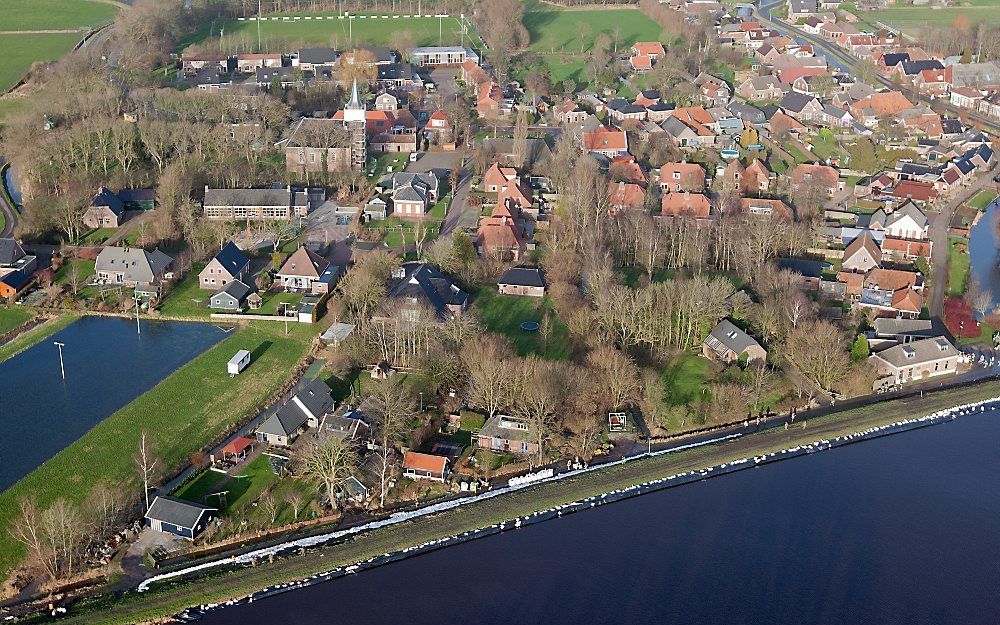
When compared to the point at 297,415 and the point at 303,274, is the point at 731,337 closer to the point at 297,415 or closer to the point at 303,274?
the point at 297,415

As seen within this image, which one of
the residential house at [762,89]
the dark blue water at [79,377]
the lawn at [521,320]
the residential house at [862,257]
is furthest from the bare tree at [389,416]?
the residential house at [762,89]

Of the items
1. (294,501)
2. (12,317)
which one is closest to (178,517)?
(294,501)

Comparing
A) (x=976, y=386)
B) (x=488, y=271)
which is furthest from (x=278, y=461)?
(x=976, y=386)

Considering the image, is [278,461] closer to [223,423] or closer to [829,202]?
[223,423]

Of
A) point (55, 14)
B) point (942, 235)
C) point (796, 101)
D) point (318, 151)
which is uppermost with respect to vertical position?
point (55, 14)

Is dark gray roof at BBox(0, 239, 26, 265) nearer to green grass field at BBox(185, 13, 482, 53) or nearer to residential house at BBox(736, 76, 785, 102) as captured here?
green grass field at BBox(185, 13, 482, 53)

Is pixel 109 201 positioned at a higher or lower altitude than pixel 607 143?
lower
